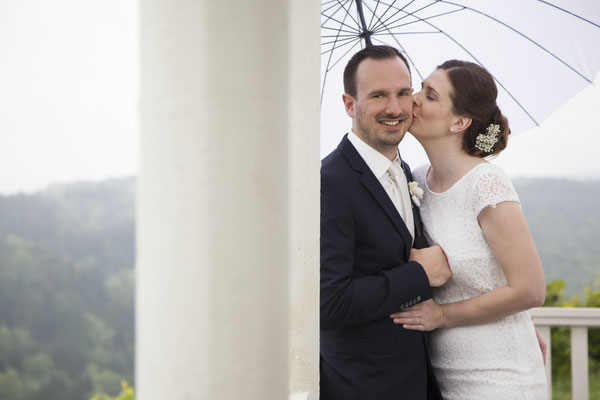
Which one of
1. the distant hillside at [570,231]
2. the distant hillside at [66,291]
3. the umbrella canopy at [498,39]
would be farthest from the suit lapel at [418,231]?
the distant hillside at [570,231]

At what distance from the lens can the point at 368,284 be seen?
2080 millimetres

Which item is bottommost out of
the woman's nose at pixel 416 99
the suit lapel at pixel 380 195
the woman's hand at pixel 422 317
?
the woman's hand at pixel 422 317

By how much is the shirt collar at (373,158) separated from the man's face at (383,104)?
0.04 m

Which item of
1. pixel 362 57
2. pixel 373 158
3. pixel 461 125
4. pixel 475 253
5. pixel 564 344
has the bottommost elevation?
pixel 564 344

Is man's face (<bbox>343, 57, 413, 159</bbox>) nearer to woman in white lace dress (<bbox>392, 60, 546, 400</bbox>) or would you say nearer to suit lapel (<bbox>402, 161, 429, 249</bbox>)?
woman in white lace dress (<bbox>392, 60, 546, 400</bbox>)

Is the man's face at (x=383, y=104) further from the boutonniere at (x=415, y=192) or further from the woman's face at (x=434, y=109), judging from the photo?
the boutonniere at (x=415, y=192)

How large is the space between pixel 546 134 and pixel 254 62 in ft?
32.7

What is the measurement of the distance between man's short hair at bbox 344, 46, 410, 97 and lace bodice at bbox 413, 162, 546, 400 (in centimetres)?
71

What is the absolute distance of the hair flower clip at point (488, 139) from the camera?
251 centimetres

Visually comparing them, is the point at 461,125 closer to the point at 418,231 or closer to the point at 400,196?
the point at 400,196

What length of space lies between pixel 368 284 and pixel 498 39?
65.5 inches

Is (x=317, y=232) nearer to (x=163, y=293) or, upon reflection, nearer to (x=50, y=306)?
(x=163, y=293)

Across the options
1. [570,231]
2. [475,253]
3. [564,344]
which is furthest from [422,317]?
[570,231]

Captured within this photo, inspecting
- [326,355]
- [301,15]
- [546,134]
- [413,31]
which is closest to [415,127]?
[413,31]
